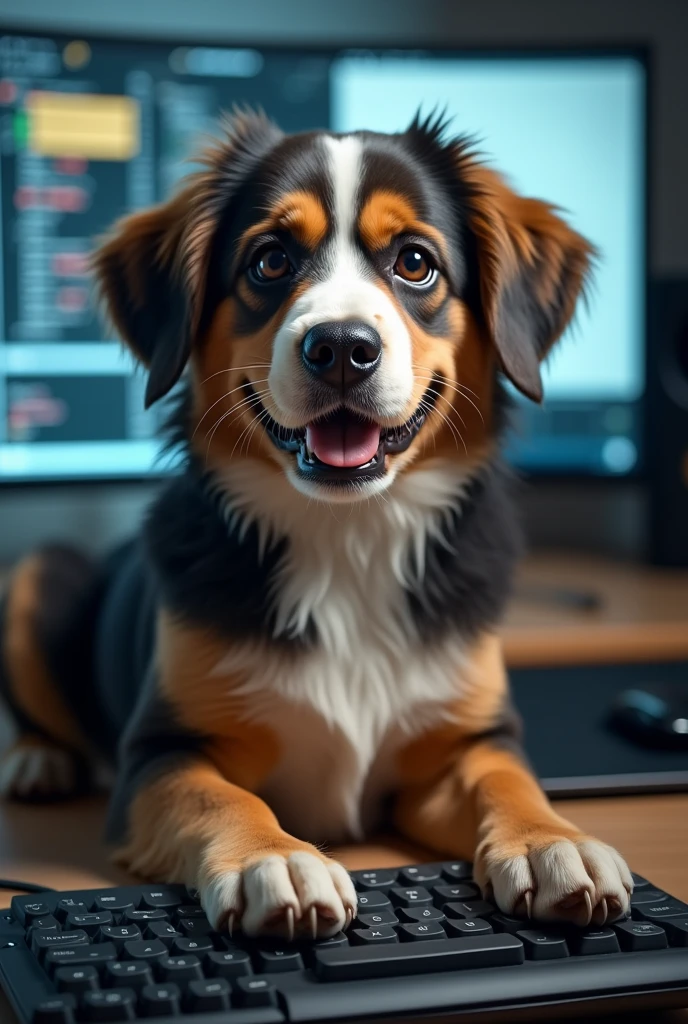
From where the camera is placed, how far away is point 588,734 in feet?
3.93

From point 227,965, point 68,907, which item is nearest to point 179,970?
point 227,965

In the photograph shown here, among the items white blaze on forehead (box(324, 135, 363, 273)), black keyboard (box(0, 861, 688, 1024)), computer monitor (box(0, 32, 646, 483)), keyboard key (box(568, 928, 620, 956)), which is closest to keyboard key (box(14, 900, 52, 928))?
black keyboard (box(0, 861, 688, 1024))

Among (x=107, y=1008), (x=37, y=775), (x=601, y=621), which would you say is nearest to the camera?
(x=107, y=1008)

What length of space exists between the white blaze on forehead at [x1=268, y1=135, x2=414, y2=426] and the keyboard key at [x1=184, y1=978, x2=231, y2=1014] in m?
0.46

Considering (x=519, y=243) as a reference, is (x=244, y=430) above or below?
below

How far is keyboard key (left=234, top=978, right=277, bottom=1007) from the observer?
633 mm

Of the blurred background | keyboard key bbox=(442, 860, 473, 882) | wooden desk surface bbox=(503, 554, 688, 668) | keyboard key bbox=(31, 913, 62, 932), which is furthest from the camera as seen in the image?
the blurred background

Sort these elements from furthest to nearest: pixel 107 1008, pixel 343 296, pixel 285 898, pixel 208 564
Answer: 1. pixel 208 564
2. pixel 343 296
3. pixel 285 898
4. pixel 107 1008

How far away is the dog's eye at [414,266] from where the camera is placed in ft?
3.43

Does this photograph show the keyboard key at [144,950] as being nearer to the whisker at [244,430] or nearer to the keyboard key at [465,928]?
the keyboard key at [465,928]

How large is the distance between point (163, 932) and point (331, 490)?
0.38 m

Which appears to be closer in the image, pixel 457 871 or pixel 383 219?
pixel 457 871

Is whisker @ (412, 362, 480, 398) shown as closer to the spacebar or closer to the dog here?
the dog

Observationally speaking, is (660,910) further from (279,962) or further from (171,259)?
(171,259)
